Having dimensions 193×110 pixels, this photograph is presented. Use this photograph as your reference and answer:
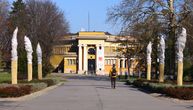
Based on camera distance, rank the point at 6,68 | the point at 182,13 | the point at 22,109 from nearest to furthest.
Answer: the point at 22,109 → the point at 182,13 → the point at 6,68

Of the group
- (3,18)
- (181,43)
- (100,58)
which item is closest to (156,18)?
(181,43)

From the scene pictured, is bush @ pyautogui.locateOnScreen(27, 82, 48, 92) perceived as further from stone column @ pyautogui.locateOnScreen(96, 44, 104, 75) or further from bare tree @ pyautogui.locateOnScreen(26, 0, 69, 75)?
stone column @ pyautogui.locateOnScreen(96, 44, 104, 75)

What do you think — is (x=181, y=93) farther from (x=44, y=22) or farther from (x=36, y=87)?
(x=44, y=22)

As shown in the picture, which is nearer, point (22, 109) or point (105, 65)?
Result: point (22, 109)

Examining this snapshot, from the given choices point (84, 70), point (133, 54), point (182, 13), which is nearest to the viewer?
point (182, 13)

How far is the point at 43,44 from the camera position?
307 ft

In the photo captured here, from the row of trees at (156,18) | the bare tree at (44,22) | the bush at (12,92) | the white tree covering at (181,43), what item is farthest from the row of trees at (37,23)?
the bush at (12,92)

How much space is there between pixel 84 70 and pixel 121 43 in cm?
5415

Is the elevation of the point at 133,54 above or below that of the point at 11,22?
below

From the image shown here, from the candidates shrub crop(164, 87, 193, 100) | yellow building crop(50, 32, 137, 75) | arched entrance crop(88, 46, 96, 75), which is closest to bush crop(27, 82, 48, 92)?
shrub crop(164, 87, 193, 100)

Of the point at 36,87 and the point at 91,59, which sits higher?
the point at 91,59

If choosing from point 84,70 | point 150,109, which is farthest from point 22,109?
point 84,70

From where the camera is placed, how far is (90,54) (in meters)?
144

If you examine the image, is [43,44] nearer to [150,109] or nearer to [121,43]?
[121,43]
